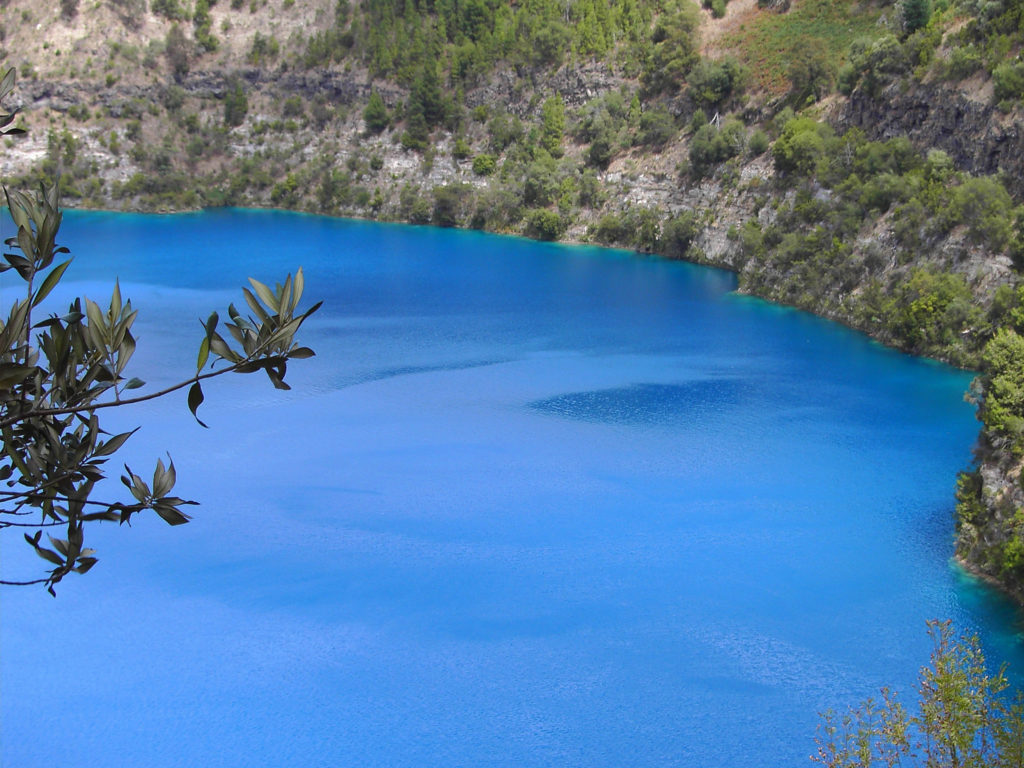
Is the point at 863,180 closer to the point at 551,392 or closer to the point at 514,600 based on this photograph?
the point at 551,392

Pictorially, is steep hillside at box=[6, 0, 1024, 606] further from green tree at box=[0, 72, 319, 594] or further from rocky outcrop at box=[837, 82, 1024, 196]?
green tree at box=[0, 72, 319, 594]

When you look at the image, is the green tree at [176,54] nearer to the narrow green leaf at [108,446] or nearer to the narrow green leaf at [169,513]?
the narrow green leaf at [108,446]

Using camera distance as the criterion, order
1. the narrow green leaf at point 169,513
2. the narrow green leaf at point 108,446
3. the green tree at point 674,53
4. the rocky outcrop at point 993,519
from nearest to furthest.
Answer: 1. the narrow green leaf at point 169,513
2. the narrow green leaf at point 108,446
3. the rocky outcrop at point 993,519
4. the green tree at point 674,53

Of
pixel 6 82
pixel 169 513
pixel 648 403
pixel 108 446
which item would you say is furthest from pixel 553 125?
pixel 169 513

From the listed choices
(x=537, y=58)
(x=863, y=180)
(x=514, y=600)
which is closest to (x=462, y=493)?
(x=514, y=600)

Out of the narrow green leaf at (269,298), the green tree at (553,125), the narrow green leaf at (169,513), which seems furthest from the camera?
the green tree at (553,125)

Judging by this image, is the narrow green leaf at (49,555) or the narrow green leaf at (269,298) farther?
the narrow green leaf at (49,555)

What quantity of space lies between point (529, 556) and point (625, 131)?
39.9 m

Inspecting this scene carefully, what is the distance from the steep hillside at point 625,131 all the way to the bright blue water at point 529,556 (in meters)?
3.10

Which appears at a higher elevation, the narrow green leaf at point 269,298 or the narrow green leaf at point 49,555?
the narrow green leaf at point 269,298

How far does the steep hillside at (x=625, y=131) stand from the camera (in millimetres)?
32906

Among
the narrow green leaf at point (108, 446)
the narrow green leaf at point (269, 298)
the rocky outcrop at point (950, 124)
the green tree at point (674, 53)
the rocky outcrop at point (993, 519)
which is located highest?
the green tree at point (674, 53)

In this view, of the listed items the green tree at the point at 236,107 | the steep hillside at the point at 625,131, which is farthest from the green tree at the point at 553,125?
the green tree at the point at 236,107

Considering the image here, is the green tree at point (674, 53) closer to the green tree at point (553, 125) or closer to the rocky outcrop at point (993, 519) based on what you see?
the green tree at point (553, 125)
